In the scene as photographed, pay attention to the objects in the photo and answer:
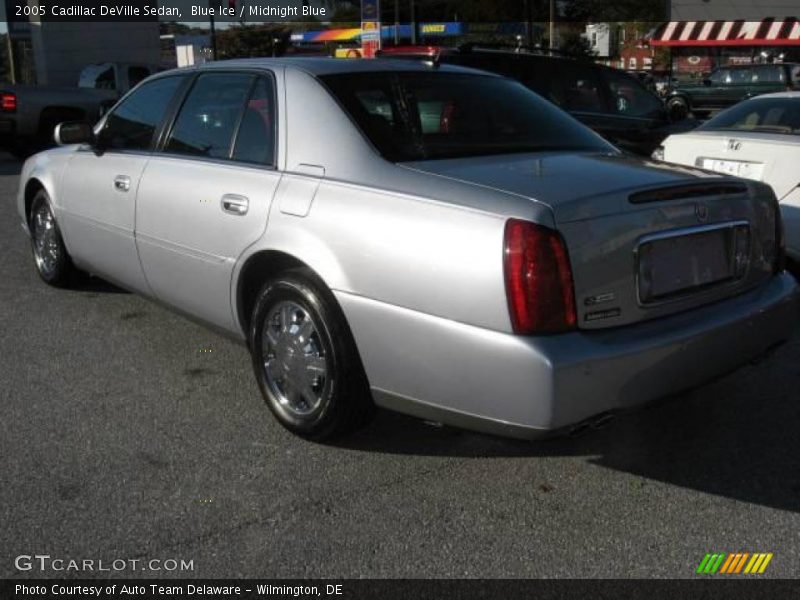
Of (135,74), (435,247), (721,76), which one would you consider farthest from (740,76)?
(435,247)

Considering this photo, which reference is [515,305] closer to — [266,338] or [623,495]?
[623,495]

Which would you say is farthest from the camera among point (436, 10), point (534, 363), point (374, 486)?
point (436, 10)

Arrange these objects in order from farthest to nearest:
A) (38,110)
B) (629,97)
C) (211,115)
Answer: (38,110)
(629,97)
(211,115)

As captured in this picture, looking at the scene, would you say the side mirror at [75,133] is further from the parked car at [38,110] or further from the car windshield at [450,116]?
the parked car at [38,110]

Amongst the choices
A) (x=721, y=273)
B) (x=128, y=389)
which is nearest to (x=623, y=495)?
(x=721, y=273)

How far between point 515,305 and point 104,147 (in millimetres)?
3174

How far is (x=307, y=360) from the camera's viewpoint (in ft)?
11.4

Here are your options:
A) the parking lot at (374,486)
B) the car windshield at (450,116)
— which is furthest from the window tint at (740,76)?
the car windshield at (450,116)

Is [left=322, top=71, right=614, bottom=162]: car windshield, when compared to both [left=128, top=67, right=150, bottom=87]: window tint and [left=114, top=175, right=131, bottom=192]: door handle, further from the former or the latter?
[left=128, top=67, right=150, bottom=87]: window tint

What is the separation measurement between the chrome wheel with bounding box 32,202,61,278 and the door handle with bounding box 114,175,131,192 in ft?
3.91

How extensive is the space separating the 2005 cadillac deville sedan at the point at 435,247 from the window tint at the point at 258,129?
1 cm

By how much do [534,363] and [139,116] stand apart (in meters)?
3.11

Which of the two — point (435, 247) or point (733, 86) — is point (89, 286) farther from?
point (733, 86)

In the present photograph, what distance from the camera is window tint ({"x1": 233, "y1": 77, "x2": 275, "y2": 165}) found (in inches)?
148
